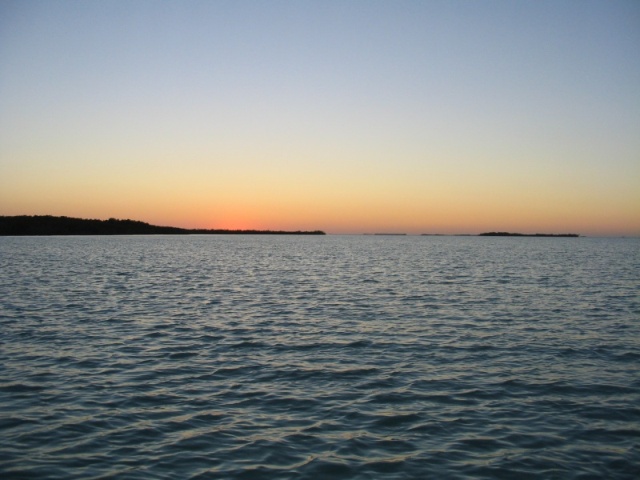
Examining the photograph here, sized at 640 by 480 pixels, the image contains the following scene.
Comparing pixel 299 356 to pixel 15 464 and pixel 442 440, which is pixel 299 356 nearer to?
pixel 442 440

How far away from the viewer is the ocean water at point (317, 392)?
1114cm

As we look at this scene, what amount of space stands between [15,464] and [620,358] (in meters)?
19.0

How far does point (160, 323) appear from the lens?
26859 millimetres

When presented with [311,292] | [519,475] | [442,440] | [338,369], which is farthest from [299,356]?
[311,292]

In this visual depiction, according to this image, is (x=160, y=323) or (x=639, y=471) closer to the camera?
(x=639, y=471)

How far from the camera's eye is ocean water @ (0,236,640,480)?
11.1 metres

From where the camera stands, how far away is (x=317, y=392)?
15.6m

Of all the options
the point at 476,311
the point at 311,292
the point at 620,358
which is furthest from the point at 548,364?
the point at 311,292

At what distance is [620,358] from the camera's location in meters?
20.1

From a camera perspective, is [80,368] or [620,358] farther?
[620,358]

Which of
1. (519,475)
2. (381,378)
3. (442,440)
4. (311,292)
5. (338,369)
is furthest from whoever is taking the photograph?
(311,292)

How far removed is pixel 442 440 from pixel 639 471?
3.77 metres

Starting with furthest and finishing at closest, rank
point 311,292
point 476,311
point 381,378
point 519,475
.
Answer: point 311,292 → point 476,311 → point 381,378 → point 519,475

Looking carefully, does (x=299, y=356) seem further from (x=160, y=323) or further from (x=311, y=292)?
(x=311, y=292)
